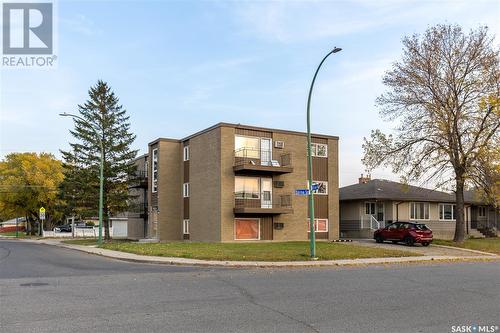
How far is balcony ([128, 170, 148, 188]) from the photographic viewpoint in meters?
43.2

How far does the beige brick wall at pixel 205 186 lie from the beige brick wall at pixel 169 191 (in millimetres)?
2165

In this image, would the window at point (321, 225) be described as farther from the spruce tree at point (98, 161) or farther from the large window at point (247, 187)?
the spruce tree at point (98, 161)

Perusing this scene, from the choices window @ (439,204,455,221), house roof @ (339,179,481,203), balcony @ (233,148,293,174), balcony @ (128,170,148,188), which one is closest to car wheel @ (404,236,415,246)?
house roof @ (339,179,481,203)

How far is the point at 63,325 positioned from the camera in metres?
8.14

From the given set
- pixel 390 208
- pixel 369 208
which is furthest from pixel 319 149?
pixel 390 208

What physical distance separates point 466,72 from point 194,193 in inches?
785

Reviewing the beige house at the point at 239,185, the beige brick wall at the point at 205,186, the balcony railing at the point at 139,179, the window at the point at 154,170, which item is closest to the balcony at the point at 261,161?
the beige house at the point at 239,185

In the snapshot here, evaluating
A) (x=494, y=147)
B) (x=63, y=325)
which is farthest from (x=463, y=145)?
(x=63, y=325)

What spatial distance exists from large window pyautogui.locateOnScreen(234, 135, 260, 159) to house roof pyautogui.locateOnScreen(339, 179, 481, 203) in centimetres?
1055

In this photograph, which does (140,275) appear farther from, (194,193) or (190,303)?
(194,193)

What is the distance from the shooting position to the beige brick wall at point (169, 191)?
37875mm

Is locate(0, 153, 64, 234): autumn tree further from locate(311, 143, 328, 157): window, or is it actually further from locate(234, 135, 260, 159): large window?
locate(311, 143, 328, 157): window

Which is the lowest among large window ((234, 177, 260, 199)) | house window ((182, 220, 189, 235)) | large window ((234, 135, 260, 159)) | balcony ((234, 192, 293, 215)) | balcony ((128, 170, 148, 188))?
house window ((182, 220, 189, 235))

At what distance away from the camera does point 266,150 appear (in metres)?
34.4
